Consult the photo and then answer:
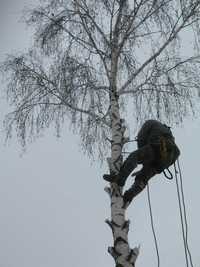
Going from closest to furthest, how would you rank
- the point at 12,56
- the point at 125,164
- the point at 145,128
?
1. the point at 125,164
2. the point at 145,128
3. the point at 12,56

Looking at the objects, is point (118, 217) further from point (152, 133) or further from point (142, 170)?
point (152, 133)

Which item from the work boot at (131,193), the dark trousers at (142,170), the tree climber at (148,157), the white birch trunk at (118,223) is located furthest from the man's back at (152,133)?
the work boot at (131,193)

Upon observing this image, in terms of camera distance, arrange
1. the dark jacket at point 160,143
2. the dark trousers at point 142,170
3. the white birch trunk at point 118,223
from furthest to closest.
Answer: the dark jacket at point 160,143 < the dark trousers at point 142,170 < the white birch trunk at point 118,223

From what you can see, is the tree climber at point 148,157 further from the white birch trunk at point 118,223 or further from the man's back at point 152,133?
the white birch trunk at point 118,223

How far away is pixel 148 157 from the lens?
5.45 meters

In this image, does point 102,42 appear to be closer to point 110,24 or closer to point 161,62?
point 110,24

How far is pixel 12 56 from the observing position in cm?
720

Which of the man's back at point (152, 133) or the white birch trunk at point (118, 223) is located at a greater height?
the man's back at point (152, 133)

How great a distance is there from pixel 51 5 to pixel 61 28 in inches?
16.9

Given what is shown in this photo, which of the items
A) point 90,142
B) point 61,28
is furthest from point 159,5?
point 90,142

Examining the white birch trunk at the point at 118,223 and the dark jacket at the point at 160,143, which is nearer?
the white birch trunk at the point at 118,223

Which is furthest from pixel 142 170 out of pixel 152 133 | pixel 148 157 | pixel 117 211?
pixel 117 211

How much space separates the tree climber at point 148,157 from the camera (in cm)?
529

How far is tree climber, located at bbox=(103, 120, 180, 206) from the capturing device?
529 cm
